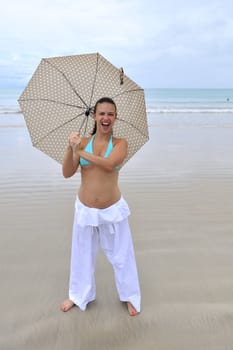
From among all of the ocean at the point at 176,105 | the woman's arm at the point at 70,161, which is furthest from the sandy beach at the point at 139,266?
the ocean at the point at 176,105

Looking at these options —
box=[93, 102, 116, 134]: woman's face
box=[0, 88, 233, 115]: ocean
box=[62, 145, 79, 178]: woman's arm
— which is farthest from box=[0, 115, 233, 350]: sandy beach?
box=[0, 88, 233, 115]: ocean

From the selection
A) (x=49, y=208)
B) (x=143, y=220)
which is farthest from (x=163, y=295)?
(x=49, y=208)

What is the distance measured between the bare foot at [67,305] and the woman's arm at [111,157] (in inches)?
55.8

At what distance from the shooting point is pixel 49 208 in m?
5.44

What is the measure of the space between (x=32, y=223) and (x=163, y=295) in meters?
2.43

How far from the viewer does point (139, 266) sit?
3.80 metres

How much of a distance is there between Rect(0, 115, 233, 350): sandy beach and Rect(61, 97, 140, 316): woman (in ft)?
0.82

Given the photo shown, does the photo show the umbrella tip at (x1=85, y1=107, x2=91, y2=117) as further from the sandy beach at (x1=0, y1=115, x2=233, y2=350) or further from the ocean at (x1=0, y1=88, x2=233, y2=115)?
the ocean at (x1=0, y1=88, x2=233, y2=115)

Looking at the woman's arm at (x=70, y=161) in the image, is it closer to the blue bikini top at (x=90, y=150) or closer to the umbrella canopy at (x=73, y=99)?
the blue bikini top at (x=90, y=150)

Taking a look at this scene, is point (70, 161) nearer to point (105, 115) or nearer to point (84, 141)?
point (84, 141)

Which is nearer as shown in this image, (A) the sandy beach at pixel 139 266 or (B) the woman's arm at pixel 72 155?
(B) the woman's arm at pixel 72 155

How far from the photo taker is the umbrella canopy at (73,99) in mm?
2762

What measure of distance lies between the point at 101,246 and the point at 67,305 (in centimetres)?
69

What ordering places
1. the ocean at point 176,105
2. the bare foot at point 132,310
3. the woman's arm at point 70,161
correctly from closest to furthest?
the woman's arm at point 70,161 < the bare foot at point 132,310 < the ocean at point 176,105
